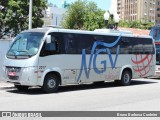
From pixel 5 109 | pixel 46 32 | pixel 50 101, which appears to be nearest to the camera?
pixel 5 109

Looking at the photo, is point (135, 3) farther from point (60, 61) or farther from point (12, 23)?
point (60, 61)

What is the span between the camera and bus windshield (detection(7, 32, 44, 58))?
15805mm

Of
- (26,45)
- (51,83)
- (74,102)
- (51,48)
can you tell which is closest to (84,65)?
(51,83)

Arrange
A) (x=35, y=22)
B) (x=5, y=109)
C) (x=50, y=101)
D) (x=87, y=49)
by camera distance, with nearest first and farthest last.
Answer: (x=5, y=109) < (x=50, y=101) < (x=87, y=49) < (x=35, y=22)

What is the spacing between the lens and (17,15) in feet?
126

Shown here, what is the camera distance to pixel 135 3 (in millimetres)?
175250

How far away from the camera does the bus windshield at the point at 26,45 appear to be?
15805 mm

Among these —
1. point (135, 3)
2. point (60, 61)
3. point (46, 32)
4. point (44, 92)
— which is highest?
point (135, 3)

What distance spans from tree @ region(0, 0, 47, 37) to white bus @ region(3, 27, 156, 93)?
1919 cm

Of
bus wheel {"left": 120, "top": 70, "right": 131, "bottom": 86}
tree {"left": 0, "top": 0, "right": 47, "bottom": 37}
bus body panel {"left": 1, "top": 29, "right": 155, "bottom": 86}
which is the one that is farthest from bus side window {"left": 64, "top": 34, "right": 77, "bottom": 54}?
tree {"left": 0, "top": 0, "right": 47, "bottom": 37}

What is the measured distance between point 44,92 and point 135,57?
6507mm

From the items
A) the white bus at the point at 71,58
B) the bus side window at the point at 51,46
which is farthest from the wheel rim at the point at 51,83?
the bus side window at the point at 51,46

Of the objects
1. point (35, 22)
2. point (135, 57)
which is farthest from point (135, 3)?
point (135, 57)

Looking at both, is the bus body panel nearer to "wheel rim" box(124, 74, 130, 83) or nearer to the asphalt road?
"wheel rim" box(124, 74, 130, 83)
